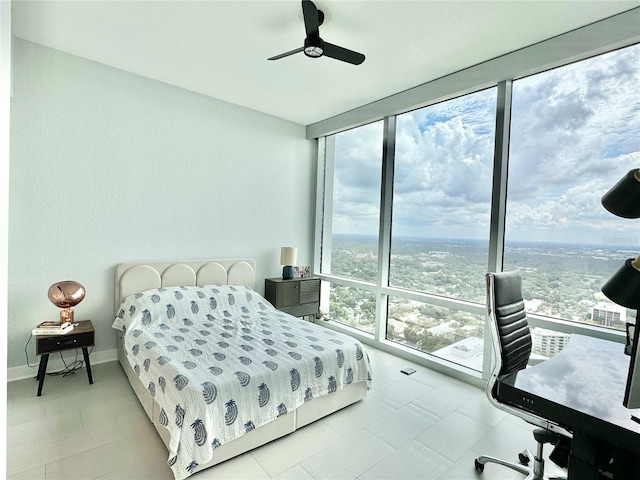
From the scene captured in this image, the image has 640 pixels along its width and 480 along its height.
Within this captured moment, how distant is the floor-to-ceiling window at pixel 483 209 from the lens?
254 centimetres

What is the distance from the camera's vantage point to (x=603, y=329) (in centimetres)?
248

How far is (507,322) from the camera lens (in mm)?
1924

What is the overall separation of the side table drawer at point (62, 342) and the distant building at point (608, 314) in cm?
413

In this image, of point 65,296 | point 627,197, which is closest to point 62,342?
point 65,296

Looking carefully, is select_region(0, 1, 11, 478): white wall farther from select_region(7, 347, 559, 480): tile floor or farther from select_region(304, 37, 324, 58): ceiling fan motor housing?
select_region(304, 37, 324, 58): ceiling fan motor housing

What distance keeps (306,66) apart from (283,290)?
8.84ft

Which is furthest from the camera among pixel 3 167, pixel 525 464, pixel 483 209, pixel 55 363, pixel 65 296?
pixel 483 209

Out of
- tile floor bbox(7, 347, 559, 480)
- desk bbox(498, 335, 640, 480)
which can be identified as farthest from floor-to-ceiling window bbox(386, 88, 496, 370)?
desk bbox(498, 335, 640, 480)

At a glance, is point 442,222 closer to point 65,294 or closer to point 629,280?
point 629,280

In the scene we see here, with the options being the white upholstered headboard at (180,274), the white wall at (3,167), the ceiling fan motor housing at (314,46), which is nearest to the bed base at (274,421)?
the white upholstered headboard at (180,274)

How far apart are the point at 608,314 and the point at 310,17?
301 cm

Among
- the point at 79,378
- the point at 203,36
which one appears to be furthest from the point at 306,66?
the point at 79,378

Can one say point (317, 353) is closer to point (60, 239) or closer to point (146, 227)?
point (146, 227)

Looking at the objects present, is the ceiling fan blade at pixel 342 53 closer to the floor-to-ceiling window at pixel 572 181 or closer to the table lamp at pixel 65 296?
the floor-to-ceiling window at pixel 572 181
